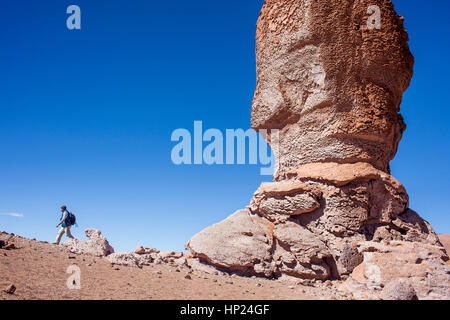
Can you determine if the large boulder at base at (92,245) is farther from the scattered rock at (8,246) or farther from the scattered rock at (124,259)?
the scattered rock at (8,246)

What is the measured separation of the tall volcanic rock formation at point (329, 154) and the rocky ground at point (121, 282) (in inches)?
26.6

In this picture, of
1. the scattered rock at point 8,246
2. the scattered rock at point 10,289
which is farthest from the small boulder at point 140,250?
the scattered rock at point 10,289

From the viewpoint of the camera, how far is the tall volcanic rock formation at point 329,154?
7211 millimetres

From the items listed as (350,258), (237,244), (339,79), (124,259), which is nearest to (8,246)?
(124,259)

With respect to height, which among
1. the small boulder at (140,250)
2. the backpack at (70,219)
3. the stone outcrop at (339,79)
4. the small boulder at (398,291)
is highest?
the stone outcrop at (339,79)

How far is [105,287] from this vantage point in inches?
213

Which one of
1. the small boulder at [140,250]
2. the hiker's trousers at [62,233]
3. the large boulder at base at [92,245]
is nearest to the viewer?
the large boulder at base at [92,245]

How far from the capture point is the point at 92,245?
833cm

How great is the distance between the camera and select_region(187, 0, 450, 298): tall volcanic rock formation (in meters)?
7.21

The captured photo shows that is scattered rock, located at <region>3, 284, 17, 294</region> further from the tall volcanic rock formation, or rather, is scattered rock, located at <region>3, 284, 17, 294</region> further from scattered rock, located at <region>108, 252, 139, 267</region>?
the tall volcanic rock formation

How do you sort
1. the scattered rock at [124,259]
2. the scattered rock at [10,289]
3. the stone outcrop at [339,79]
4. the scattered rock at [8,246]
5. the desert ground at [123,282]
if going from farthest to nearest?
1. the stone outcrop at [339,79]
2. the scattered rock at [124,259]
3. the scattered rock at [8,246]
4. the desert ground at [123,282]
5. the scattered rock at [10,289]

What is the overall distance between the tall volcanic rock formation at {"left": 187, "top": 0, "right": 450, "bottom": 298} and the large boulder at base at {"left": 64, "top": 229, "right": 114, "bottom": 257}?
228cm
